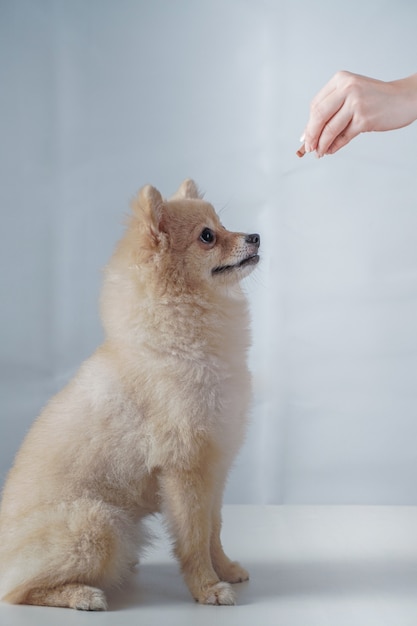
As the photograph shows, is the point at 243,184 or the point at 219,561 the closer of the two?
the point at 219,561

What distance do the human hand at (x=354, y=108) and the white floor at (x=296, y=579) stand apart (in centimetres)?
124

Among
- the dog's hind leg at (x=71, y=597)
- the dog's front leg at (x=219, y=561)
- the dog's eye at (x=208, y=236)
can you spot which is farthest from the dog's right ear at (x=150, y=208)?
the dog's hind leg at (x=71, y=597)

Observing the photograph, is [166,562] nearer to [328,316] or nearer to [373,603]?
[373,603]

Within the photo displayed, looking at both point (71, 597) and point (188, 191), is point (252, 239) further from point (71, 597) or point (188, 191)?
point (71, 597)

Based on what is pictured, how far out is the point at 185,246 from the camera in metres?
2.60

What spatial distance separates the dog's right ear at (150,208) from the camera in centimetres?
254

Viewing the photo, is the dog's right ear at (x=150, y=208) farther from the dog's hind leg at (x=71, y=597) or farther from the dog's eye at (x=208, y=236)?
the dog's hind leg at (x=71, y=597)

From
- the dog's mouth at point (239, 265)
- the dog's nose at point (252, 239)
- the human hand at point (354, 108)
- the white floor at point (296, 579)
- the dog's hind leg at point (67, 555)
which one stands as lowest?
the white floor at point (296, 579)

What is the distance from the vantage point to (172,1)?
13.0 ft

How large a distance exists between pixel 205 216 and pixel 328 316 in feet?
4.99

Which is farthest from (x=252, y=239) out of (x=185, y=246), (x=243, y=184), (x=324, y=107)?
(x=243, y=184)

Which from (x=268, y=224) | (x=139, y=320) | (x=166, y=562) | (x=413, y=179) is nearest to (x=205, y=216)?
(x=139, y=320)

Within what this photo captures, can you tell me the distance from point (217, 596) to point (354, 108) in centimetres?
139

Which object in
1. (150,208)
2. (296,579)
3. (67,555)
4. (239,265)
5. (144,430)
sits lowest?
(296,579)
